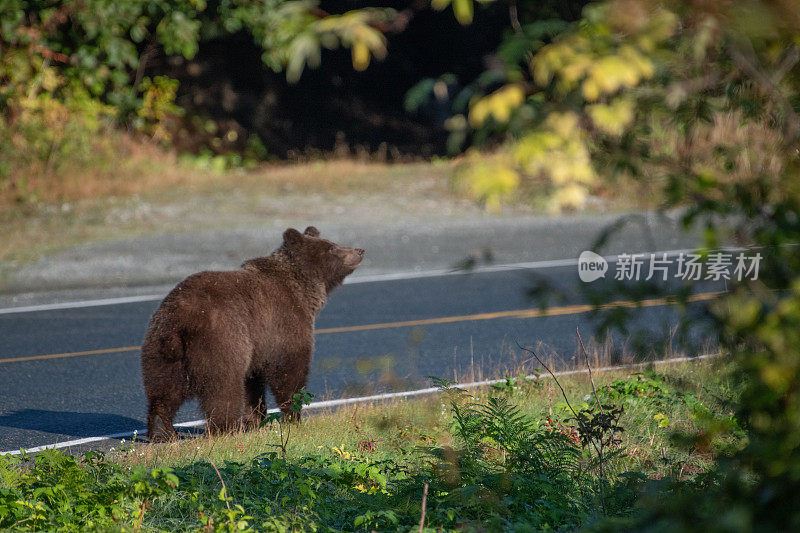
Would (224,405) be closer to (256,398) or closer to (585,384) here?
(256,398)

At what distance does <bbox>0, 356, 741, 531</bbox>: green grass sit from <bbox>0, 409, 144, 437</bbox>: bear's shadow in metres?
0.92

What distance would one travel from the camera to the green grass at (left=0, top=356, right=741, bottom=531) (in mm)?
4117

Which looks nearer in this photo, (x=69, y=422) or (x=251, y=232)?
(x=69, y=422)

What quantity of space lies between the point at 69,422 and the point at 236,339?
2036mm

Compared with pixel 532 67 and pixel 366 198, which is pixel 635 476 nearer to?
pixel 532 67

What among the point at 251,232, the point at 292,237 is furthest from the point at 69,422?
the point at 251,232

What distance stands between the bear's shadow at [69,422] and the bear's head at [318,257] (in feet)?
5.98

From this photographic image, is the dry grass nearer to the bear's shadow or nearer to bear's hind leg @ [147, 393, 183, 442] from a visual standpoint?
bear's hind leg @ [147, 393, 183, 442]

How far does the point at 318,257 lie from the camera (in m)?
7.15

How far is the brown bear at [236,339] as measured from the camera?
597 cm

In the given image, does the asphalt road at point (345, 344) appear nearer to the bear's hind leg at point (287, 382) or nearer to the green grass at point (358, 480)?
the bear's hind leg at point (287, 382)

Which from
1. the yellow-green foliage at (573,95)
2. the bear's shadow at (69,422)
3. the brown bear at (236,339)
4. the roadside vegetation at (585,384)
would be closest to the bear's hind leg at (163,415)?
the brown bear at (236,339)

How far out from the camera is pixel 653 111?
290cm

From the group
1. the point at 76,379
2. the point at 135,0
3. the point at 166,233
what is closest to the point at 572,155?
the point at 76,379
